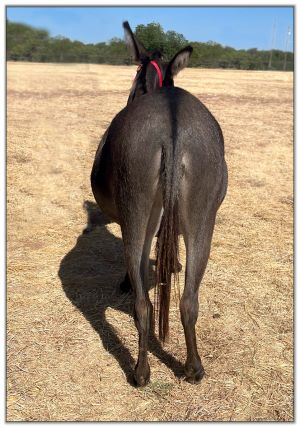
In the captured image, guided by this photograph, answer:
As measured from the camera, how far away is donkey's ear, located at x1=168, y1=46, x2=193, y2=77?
3.59 meters

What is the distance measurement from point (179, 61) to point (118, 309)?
2.47 metres

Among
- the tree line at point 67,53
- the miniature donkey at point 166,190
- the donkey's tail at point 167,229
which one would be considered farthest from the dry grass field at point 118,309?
the tree line at point 67,53

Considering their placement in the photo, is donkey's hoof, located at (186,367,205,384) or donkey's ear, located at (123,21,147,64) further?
donkey's ear, located at (123,21,147,64)

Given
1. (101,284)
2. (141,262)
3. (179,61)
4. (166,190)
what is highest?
(179,61)

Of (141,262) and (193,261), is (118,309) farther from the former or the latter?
(193,261)

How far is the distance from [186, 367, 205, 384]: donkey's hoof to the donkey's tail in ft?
1.23

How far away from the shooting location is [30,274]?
481cm

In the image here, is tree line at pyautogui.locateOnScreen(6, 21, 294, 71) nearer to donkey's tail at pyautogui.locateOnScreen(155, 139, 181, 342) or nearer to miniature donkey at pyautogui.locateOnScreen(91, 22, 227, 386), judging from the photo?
miniature donkey at pyautogui.locateOnScreen(91, 22, 227, 386)

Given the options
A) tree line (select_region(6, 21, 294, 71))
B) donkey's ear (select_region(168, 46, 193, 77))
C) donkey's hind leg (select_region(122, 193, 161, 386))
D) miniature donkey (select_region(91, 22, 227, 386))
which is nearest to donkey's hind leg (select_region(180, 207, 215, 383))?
miniature donkey (select_region(91, 22, 227, 386))

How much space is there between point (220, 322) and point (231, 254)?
4.68ft

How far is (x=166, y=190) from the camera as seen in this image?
2682 millimetres

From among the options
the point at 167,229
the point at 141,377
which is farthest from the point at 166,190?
the point at 141,377

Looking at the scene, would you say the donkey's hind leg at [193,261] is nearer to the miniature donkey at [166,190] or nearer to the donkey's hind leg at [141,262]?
the miniature donkey at [166,190]

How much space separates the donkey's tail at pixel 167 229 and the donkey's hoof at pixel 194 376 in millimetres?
374
